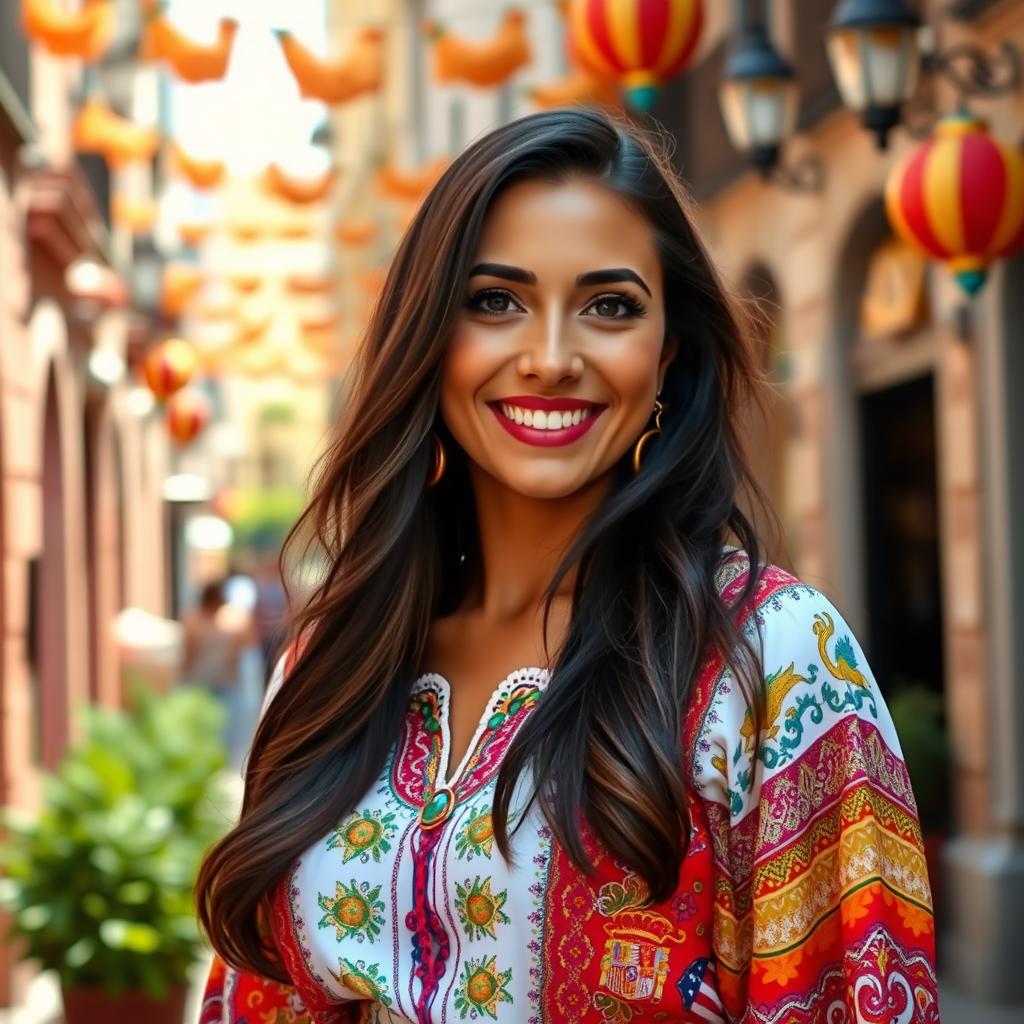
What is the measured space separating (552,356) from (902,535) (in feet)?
27.2

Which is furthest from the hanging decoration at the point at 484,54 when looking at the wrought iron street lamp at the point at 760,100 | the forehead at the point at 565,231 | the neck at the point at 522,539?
the forehead at the point at 565,231

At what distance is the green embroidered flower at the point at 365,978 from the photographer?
7.27 feet

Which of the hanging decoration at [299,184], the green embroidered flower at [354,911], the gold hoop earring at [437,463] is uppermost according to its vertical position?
the hanging decoration at [299,184]

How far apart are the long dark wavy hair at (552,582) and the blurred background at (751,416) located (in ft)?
0.76

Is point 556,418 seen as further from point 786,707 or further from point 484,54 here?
point 484,54

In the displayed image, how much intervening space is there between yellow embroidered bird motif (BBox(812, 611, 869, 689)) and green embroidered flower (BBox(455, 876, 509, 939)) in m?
0.43

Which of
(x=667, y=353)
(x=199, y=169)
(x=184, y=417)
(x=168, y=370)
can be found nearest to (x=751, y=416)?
(x=667, y=353)

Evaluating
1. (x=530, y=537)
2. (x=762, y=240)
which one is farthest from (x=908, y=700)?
(x=530, y=537)

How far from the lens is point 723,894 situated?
2.06 meters

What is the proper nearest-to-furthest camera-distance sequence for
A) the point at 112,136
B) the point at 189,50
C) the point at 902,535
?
the point at 189,50
the point at 902,535
the point at 112,136

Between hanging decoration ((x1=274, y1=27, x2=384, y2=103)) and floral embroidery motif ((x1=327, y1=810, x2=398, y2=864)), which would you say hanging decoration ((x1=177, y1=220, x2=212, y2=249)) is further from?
floral embroidery motif ((x1=327, y1=810, x2=398, y2=864))

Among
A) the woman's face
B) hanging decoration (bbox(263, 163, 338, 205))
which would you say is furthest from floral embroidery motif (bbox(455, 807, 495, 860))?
hanging decoration (bbox(263, 163, 338, 205))

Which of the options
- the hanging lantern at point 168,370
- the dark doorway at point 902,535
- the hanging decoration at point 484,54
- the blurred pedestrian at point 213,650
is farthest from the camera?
the hanging lantern at point 168,370

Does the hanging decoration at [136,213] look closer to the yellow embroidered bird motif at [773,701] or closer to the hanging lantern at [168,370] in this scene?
the hanging lantern at [168,370]
